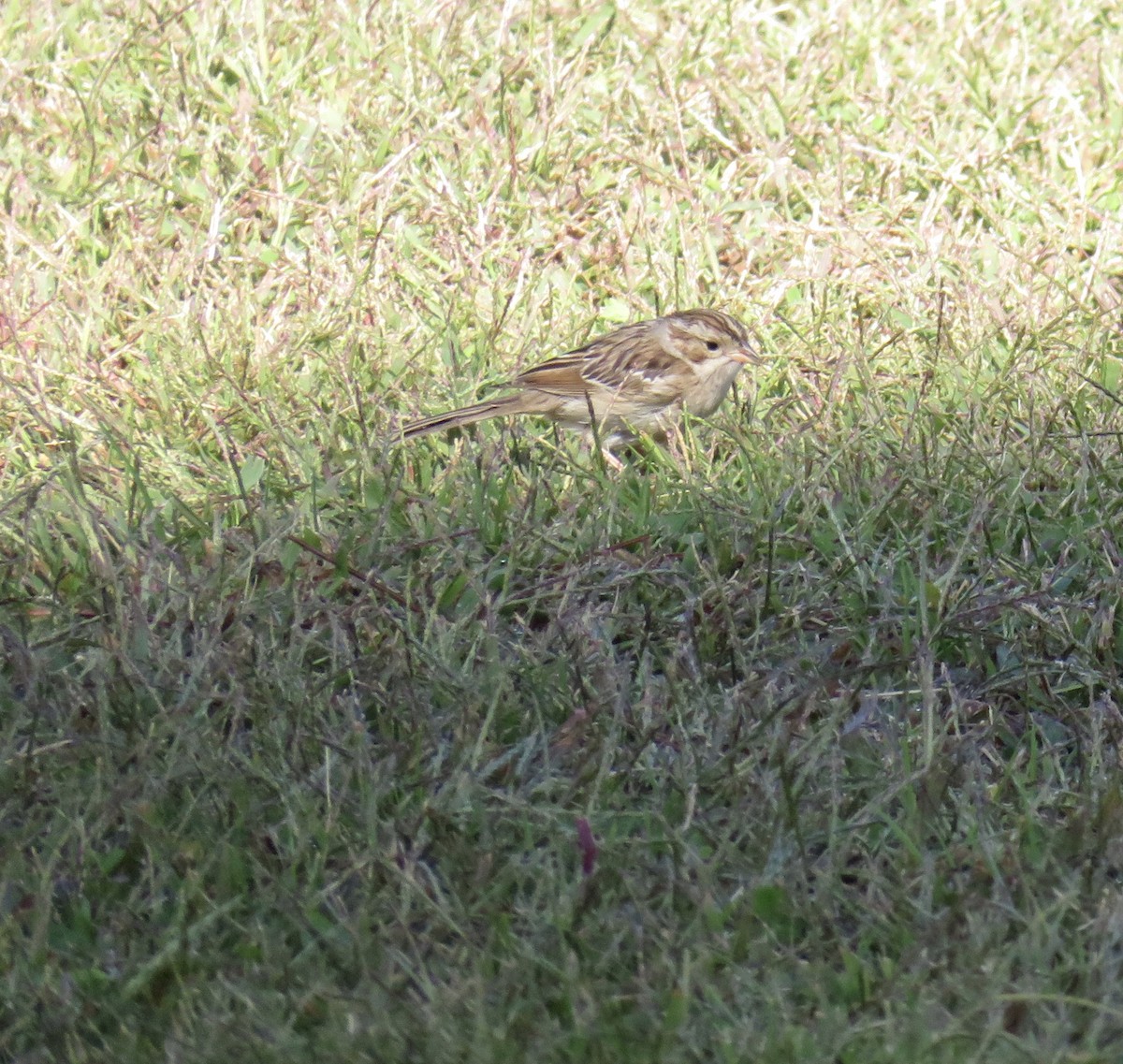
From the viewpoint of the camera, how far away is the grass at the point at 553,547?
3334 mm

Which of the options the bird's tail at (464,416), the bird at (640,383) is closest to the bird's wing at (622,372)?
the bird at (640,383)

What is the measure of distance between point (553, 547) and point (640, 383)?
3.94ft

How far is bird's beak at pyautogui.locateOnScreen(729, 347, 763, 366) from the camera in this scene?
609 cm

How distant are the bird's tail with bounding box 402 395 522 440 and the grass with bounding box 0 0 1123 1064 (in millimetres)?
86

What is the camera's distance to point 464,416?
587cm

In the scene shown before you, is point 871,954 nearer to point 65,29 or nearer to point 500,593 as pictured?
point 500,593

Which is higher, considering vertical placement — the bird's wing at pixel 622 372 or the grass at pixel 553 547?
the grass at pixel 553 547

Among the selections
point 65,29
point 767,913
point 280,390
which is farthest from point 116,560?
point 65,29

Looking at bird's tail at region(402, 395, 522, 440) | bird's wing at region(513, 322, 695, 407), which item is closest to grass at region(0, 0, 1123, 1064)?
bird's tail at region(402, 395, 522, 440)

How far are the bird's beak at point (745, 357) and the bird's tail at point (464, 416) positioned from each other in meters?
0.74

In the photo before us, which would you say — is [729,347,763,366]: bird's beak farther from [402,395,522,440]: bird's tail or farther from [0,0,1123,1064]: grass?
[402,395,522,440]: bird's tail

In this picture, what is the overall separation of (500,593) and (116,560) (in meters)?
1.01

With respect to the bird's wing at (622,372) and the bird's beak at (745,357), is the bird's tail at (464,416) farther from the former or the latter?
the bird's beak at (745,357)

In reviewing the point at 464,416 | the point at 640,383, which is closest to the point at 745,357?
the point at 640,383
